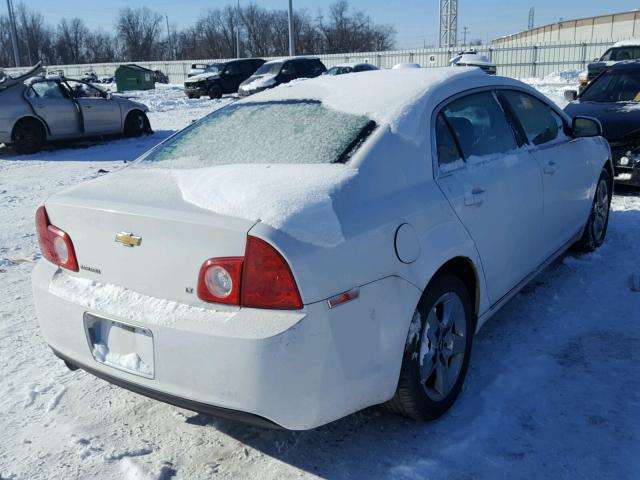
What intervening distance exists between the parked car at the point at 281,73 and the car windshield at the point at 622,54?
399 inches

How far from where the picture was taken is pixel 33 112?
39.7ft

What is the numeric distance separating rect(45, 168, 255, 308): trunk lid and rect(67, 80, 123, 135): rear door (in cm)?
1126

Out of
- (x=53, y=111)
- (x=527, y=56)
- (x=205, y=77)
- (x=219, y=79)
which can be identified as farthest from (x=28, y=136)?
(x=527, y=56)

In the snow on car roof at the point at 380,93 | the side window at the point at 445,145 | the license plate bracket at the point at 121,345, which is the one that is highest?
the snow on car roof at the point at 380,93

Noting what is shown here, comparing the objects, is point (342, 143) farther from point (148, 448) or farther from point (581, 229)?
point (581, 229)

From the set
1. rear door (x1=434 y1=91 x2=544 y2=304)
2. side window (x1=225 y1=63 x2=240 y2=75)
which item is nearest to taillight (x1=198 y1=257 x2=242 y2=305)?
rear door (x1=434 y1=91 x2=544 y2=304)

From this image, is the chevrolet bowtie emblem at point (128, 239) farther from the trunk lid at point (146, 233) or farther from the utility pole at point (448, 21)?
the utility pole at point (448, 21)

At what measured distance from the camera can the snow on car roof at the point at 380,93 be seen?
294 centimetres

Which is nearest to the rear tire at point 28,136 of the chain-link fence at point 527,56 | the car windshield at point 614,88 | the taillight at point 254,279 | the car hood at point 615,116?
the car hood at point 615,116

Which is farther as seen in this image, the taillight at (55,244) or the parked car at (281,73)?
the parked car at (281,73)

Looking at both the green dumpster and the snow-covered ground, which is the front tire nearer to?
the snow-covered ground

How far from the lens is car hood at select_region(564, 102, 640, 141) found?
718cm

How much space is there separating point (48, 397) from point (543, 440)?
8.36 ft

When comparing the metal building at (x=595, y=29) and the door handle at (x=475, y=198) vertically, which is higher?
the metal building at (x=595, y=29)
